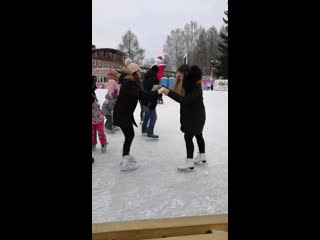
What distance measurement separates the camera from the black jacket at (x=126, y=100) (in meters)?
2.90

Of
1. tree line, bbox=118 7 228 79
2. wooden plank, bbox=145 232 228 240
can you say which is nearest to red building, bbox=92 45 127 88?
tree line, bbox=118 7 228 79

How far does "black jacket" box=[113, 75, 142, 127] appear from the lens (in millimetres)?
2898

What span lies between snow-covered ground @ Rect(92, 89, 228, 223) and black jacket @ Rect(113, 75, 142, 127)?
0.57m

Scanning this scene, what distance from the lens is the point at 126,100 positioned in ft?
9.59

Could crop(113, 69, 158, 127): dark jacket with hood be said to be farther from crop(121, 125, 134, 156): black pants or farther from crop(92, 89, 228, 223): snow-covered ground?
crop(92, 89, 228, 223): snow-covered ground

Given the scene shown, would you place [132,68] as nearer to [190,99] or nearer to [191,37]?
[190,99]

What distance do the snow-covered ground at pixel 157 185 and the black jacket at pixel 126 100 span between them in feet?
1.87

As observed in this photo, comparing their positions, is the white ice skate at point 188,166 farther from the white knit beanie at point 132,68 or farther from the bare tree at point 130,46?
the bare tree at point 130,46

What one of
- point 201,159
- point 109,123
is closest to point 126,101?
point 201,159
